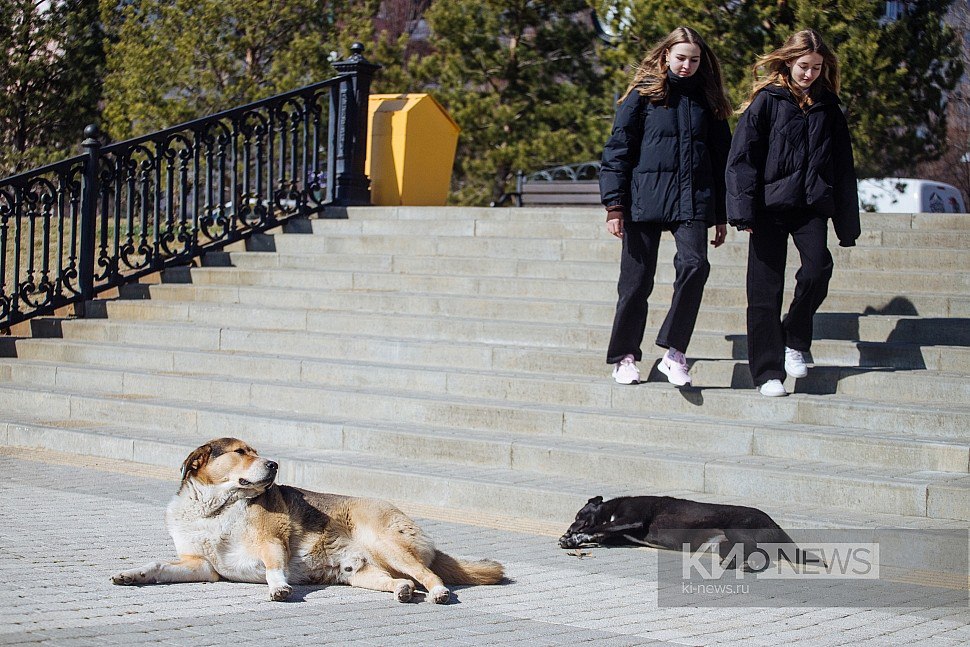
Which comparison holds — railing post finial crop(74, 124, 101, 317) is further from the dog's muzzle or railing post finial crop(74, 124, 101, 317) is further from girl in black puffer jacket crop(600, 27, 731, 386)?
the dog's muzzle

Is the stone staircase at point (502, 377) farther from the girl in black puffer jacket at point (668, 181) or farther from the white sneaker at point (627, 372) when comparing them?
the girl in black puffer jacket at point (668, 181)

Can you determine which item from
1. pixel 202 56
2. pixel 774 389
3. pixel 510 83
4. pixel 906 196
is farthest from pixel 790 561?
pixel 510 83

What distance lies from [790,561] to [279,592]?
99.5 inches

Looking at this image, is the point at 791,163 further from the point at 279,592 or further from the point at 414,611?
the point at 279,592

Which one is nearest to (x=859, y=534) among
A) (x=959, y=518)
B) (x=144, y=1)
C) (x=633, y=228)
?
(x=959, y=518)

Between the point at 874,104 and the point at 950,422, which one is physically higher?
the point at 874,104

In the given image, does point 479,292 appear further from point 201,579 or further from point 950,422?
point 201,579

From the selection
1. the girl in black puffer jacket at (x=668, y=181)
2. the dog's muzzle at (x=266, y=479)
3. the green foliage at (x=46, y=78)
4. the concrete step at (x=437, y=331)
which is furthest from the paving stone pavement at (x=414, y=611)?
the green foliage at (x=46, y=78)

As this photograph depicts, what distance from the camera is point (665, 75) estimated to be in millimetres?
8148

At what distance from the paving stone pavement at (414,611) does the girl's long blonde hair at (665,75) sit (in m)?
3.21

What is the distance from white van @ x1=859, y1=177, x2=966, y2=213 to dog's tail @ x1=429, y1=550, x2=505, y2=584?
19.3m

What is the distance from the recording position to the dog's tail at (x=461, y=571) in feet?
18.3

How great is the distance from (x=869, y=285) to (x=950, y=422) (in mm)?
2750

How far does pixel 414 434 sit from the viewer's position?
26.6 feet
